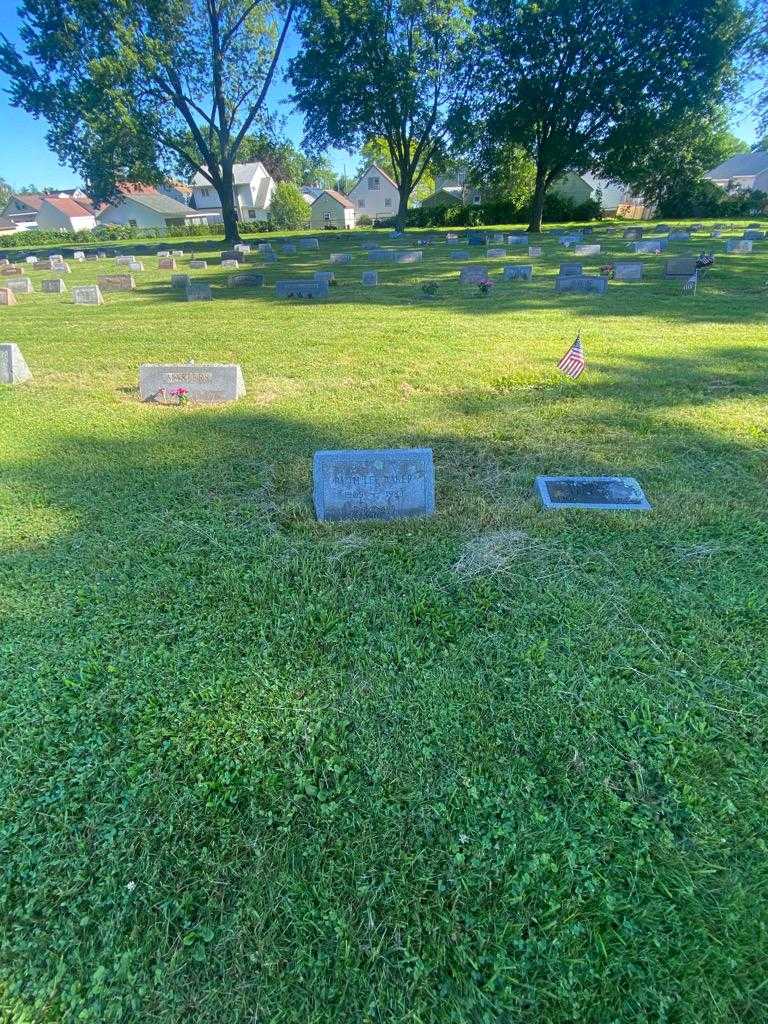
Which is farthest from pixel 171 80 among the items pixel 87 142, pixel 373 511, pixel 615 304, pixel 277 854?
pixel 277 854

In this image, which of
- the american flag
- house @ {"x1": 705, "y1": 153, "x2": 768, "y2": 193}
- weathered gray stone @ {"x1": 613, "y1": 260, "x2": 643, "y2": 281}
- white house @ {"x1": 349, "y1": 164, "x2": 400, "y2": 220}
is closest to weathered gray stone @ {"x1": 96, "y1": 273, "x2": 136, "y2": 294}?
weathered gray stone @ {"x1": 613, "y1": 260, "x2": 643, "y2": 281}

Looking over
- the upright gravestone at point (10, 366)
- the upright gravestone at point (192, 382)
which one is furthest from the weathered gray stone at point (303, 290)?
the upright gravestone at point (192, 382)

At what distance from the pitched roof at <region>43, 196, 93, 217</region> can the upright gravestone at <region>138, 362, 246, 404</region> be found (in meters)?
75.4

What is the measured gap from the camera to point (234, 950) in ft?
5.22

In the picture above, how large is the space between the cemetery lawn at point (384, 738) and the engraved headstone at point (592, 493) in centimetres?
12

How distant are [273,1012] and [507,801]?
953mm

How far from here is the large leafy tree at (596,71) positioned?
81.7ft

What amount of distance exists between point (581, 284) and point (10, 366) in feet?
37.6

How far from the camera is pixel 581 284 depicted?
489 inches

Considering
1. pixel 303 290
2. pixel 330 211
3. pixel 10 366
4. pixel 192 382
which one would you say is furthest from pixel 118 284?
pixel 330 211

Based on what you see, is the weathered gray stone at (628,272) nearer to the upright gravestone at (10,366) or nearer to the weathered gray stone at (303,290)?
the weathered gray stone at (303,290)

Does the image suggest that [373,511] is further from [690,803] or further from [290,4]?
[290,4]

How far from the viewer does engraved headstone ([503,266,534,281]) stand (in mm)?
14636

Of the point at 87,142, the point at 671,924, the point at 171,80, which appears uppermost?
the point at 171,80
